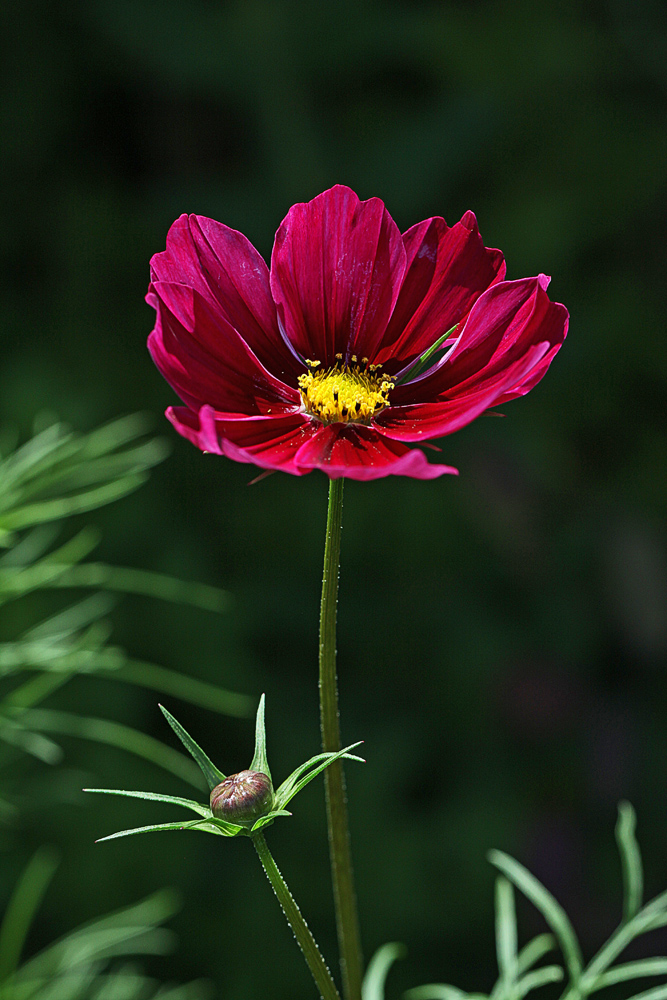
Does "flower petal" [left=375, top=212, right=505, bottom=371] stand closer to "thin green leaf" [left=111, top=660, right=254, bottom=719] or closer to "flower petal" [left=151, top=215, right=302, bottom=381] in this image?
"flower petal" [left=151, top=215, right=302, bottom=381]

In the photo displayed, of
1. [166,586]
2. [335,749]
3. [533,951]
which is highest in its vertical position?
[166,586]

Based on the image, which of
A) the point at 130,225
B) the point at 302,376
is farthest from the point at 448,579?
the point at 302,376

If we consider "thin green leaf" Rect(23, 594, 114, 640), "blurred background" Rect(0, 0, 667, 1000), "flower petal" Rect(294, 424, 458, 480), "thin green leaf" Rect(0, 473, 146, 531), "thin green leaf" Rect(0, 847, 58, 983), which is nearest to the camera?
"flower petal" Rect(294, 424, 458, 480)

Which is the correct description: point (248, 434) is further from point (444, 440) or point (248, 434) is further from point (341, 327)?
point (444, 440)

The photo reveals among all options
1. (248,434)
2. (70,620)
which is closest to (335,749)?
(248,434)

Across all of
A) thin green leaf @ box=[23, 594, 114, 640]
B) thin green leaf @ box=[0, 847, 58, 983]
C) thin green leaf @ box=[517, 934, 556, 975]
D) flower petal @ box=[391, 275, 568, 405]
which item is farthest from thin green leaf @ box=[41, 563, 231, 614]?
flower petal @ box=[391, 275, 568, 405]
